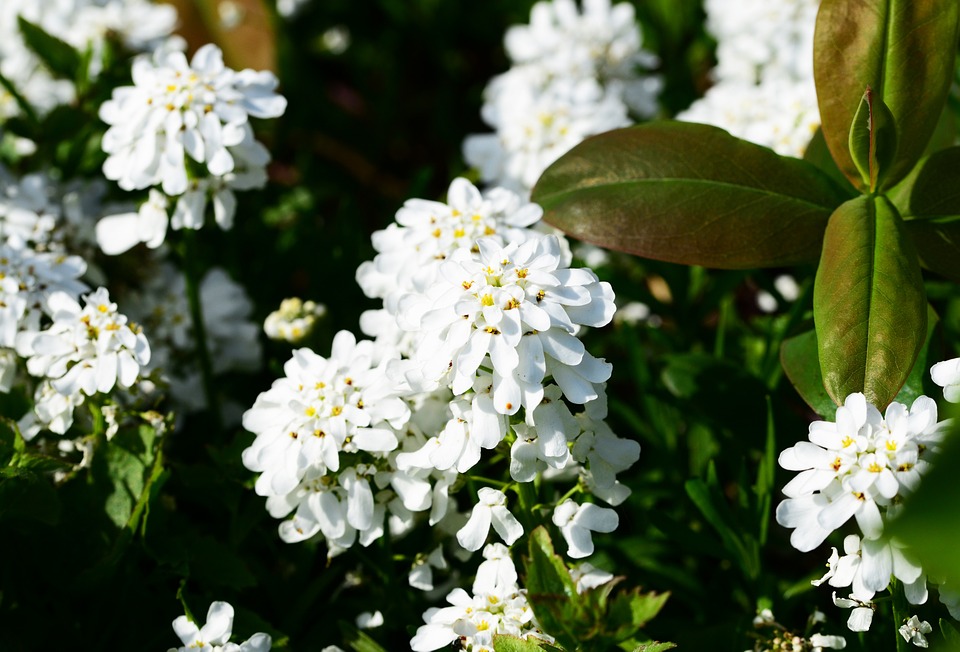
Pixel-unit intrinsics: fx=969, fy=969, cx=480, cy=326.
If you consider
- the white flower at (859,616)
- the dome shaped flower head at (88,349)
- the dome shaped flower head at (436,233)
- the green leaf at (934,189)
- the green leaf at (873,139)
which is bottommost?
the white flower at (859,616)

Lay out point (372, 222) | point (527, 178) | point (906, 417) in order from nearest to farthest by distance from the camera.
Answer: point (906, 417)
point (527, 178)
point (372, 222)

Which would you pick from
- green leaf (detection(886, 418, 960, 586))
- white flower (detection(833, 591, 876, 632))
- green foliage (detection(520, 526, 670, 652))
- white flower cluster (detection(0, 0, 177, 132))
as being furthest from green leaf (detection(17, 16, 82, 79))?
green leaf (detection(886, 418, 960, 586))

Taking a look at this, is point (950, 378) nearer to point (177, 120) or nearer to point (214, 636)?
point (214, 636)

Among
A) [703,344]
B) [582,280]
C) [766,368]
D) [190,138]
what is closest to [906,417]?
[582,280]

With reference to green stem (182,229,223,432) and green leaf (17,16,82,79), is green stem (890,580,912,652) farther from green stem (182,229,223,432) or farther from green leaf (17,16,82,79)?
green leaf (17,16,82,79)

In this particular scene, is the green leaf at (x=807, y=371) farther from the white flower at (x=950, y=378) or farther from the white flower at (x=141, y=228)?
the white flower at (x=141, y=228)

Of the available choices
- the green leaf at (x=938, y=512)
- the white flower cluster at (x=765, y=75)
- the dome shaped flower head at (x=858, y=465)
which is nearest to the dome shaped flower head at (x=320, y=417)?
the dome shaped flower head at (x=858, y=465)

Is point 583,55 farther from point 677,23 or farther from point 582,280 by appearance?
point 582,280
